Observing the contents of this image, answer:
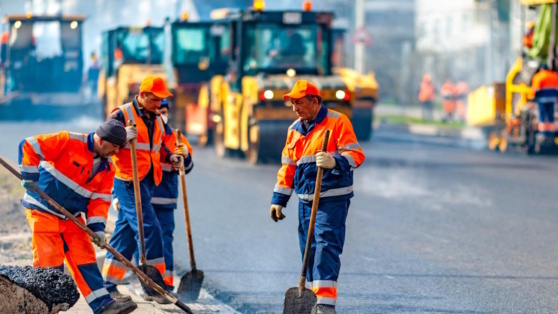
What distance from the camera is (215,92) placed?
66.1ft

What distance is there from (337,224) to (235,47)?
12291mm

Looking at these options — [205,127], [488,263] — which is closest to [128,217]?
[488,263]

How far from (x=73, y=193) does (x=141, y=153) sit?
1185 millimetres

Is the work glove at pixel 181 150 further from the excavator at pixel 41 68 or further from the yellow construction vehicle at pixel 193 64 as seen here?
the excavator at pixel 41 68

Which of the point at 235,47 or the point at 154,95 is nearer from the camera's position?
the point at 154,95

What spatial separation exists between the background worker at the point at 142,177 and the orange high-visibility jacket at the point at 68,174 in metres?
0.97

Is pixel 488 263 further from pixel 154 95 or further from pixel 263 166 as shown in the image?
pixel 263 166

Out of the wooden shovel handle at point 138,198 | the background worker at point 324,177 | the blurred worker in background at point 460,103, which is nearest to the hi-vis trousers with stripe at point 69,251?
the wooden shovel handle at point 138,198

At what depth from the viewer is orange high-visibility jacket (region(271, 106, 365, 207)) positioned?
6.75 meters

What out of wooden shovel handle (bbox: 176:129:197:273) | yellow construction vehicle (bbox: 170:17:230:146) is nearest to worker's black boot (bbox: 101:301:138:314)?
wooden shovel handle (bbox: 176:129:197:273)

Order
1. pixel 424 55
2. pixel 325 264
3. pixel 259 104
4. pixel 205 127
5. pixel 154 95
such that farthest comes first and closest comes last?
pixel 424 55
pixel 205 127
pixel 259 104
pixel 154 95
pixel 325 264

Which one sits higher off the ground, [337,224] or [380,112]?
[337,224]

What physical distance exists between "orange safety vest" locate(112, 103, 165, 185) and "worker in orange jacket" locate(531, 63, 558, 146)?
40.2 feet

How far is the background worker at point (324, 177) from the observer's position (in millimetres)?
6730
